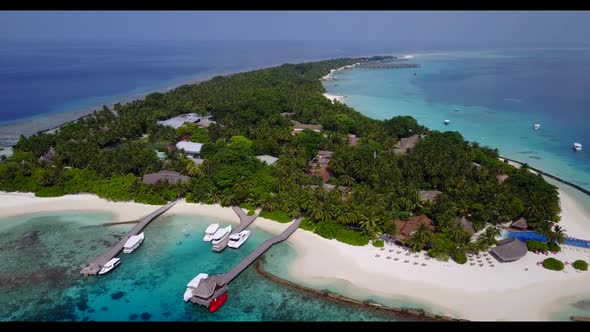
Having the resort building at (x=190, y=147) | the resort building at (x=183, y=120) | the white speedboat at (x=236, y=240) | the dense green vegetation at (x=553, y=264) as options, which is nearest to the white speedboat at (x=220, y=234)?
the white speedboat at (x=236, y=240)

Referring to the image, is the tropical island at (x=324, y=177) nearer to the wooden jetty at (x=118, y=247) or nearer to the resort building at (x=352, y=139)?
the resort building at (x=352, y=139)

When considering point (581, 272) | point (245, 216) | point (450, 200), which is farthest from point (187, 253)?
point (581, 272)

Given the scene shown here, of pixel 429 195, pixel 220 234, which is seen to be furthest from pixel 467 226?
pixel 220 234

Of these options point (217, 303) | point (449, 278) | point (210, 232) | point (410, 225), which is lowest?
point (217, 303)

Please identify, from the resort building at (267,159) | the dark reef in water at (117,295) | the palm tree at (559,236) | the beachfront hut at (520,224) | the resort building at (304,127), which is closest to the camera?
the dark reef in water at (117,295)

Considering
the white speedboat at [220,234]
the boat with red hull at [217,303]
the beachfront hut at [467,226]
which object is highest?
the beachfront hut at [467,226]

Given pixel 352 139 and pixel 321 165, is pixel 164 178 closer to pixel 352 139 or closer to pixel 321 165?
pixel 321 165
